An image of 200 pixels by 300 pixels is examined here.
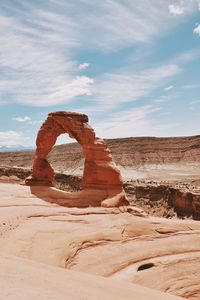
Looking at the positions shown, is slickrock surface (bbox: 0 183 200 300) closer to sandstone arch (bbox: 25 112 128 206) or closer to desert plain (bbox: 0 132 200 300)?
desert plain (bbox: 0 132 200 300)

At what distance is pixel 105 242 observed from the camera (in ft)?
45.6

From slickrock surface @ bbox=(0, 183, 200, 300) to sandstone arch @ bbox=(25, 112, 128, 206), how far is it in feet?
3.72

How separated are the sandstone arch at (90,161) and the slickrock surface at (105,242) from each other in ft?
3.72

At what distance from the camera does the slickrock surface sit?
39.8ft

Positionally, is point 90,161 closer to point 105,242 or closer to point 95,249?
point 105,242

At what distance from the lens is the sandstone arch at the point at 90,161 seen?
60.4 feet

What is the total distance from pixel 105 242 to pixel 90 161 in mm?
6555

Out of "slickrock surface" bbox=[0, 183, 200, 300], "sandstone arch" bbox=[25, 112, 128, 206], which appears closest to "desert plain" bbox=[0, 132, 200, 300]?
"slickrock surface" bbox=[0, 183, 200, 300]

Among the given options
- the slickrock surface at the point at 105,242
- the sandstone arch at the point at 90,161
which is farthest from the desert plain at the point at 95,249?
the sandstone arch at the point at 90,161

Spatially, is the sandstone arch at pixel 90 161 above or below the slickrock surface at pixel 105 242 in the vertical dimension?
above

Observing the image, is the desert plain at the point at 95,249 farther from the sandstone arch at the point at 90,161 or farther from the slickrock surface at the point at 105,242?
the sandstone arch at the point at 90,161

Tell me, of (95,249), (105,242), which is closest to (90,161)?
(105,242)

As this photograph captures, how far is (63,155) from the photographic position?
106000 millimetres

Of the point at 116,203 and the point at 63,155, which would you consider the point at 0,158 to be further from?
the point at 116,203
